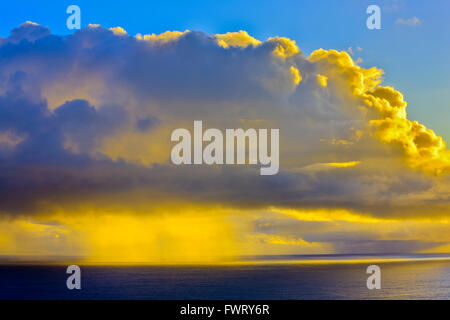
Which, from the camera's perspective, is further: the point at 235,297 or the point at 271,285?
the point at 271,285
